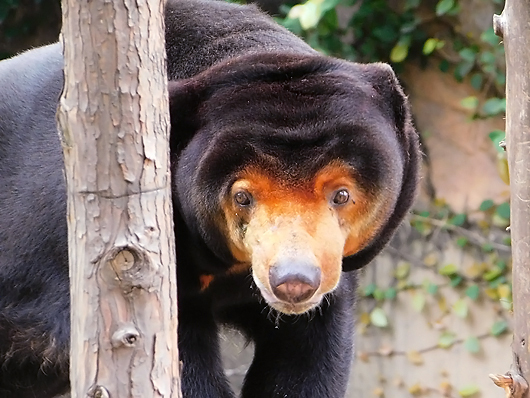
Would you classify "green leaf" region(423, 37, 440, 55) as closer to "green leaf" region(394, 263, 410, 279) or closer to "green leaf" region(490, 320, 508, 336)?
"green leaf" region(394, 263, 410, 279)

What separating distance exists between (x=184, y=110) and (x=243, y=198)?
0.97 ft

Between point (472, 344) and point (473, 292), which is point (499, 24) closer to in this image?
point (473, 292)

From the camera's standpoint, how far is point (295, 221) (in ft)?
6.36

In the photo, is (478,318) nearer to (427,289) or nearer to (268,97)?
(427,289)

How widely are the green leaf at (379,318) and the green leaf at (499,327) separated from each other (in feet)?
2.31

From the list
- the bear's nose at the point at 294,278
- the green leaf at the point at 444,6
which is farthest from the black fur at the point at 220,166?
the green leaf at the point at 444,6

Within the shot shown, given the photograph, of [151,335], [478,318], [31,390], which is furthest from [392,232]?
[478,318]

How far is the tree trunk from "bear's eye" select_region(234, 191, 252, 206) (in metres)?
0.64

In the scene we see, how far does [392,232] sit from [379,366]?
3071 mm

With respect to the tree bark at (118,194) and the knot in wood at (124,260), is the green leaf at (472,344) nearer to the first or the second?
the tree bark at (118,194)

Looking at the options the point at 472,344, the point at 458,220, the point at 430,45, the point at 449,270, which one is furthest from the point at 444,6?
the point at 472,344

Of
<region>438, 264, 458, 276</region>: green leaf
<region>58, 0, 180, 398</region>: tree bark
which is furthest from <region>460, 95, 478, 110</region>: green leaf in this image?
<region>58, 0, 180, 398</region>: tree bark

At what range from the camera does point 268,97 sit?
206 centimetres

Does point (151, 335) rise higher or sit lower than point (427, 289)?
higher
